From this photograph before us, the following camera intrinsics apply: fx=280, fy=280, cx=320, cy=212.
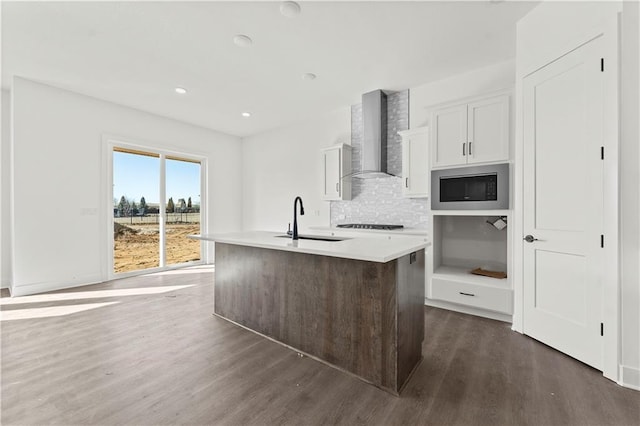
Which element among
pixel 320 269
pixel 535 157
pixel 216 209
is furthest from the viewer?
pixel 216 209

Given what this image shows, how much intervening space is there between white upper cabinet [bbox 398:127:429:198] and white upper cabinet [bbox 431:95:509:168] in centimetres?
33

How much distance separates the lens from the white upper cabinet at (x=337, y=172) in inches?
179

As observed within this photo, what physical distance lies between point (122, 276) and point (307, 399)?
437cm

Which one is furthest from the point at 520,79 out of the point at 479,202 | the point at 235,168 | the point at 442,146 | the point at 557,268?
the point at 235,168

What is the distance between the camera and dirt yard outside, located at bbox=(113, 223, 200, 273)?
4.74m

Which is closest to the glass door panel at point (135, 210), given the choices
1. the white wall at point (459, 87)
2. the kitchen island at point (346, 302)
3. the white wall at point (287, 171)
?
the white wall at point (287, 171)

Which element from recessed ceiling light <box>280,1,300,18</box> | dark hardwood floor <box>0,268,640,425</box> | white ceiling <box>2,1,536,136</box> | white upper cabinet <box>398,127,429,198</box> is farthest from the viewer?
white upper cabinet <box>398,127,429,198</box>

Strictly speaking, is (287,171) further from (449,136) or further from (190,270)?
(449,136)

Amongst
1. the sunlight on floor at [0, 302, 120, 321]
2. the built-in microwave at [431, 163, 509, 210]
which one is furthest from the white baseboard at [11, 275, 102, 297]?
Answer: the built-in microwave at [431, 163, 509, 210]

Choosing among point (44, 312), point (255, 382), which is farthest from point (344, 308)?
point (44, 312)

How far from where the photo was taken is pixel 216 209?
6.09m

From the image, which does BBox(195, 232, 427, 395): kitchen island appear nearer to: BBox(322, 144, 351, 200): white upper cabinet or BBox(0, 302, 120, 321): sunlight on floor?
BBox(0, 302, 120, 321): sunlight on floor

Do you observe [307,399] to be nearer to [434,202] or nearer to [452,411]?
[452,411]

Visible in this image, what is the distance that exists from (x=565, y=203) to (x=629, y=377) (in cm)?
121
